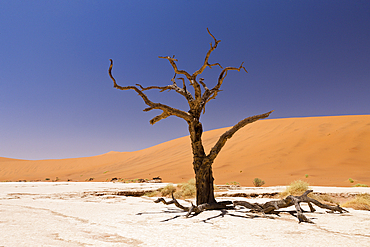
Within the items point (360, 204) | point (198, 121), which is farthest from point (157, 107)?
point (360, 204)

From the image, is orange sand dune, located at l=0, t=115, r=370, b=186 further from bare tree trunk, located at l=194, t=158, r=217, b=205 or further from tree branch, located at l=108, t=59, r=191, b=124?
tree branch, located at l=108, t=59, r=191, b=124

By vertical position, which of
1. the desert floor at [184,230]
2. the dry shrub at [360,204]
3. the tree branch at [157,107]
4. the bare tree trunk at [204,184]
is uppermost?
the tree branch at [157,107]

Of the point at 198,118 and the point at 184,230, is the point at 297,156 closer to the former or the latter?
the point at 198,118

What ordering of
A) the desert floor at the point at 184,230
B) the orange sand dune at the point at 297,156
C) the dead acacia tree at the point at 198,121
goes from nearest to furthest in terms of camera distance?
the desert floor at the point at 184,230, the dead acacia tree at the point at 198,121, the orange sand dune at the point at 297,156

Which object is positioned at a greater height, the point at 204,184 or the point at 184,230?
the point at 204,184

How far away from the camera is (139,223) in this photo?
432cm

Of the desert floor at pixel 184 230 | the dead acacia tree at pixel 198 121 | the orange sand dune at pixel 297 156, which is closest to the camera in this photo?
the desert floor at pixel 184 230

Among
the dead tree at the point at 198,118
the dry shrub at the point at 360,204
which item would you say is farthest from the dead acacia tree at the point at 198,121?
the dry shrub at the point at 360,204

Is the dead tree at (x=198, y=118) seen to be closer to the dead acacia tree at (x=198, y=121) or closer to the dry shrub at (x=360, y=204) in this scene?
the dead acacia tree at (x=198, y=121)

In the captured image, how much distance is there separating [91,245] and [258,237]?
218 cm

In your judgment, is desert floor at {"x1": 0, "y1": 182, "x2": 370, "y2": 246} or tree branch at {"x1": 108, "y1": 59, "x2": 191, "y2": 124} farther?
tree branch at {"x1": 108, "y1": 59, "x2": 191, "y2": 124}

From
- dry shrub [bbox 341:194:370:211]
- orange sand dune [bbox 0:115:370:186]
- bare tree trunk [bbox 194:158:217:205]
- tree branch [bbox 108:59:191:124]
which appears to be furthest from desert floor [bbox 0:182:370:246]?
orange sand dune [bbox 0:115:370:186]

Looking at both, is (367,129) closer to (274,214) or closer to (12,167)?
(274,214)

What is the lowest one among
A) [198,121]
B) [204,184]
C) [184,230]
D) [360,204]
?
[184,230]
